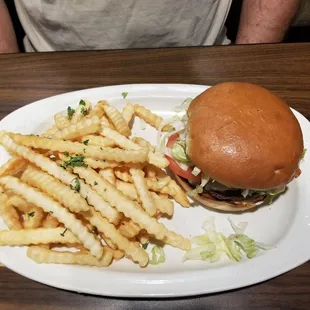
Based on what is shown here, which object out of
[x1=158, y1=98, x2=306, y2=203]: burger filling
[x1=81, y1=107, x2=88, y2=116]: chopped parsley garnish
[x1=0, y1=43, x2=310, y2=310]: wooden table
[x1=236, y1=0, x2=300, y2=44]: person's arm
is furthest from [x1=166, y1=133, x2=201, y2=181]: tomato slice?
[x1=236, y1=0, x2=300, y2=44]: person's arm

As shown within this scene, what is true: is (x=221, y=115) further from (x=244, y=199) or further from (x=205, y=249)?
(x=205, y=249)

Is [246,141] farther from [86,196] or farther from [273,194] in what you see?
[86,196]

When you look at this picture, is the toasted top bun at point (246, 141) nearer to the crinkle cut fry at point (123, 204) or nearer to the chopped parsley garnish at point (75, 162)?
the crinkle cut fry at point (123, 204)

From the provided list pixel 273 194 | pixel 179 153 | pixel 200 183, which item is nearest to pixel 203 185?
pixel 200 183

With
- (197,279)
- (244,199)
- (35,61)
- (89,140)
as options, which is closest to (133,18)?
(35,61)

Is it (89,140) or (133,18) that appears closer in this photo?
(89,140)

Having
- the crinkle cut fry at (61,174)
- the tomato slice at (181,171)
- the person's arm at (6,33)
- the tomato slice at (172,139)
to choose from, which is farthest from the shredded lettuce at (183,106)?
the person's arm at (6,33)
